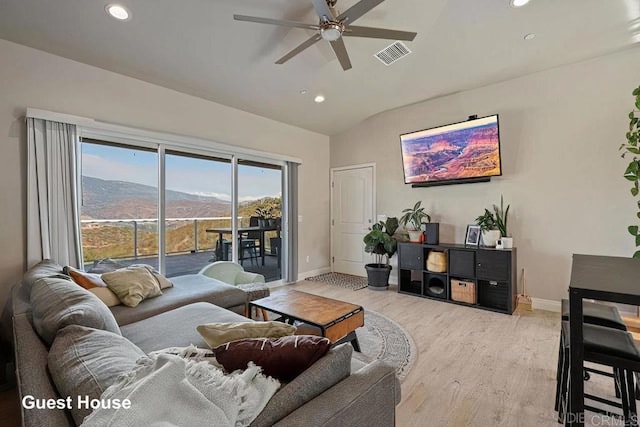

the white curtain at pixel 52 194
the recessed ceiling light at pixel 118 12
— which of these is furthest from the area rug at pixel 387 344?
the recessed ceiling light at pixel 118 12

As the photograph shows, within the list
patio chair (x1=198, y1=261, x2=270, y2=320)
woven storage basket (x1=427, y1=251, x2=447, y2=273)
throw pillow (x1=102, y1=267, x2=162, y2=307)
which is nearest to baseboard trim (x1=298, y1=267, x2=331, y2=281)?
patio chair (x1=198, y1=261, x2=270, y2=320)

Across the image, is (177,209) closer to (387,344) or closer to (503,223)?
(387,344)

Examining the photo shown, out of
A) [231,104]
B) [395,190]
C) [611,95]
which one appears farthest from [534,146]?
[231,104]

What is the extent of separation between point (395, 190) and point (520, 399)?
11.2ft

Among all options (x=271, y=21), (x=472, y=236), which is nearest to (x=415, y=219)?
(x=472, y=236)

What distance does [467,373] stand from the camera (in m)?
2.21

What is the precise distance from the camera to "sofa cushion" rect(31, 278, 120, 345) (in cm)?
117

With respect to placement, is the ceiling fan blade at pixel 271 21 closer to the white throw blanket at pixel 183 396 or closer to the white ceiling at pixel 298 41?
the white ceiling at pixel 298 41

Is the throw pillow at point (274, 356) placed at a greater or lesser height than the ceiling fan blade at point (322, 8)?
lesser

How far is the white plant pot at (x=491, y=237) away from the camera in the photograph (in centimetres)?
369

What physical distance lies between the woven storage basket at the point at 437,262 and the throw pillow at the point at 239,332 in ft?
10.5

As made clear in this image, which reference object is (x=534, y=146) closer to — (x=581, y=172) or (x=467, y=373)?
(x=581, y=172)

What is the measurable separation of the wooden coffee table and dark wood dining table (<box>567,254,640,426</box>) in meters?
1.31

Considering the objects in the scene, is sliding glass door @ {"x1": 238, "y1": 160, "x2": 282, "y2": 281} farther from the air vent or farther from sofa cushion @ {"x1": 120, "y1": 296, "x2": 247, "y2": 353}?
the air vent
